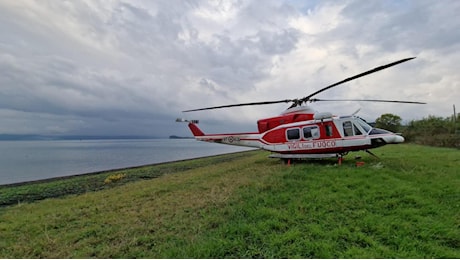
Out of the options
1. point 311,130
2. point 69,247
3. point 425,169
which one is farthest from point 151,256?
point 425,169

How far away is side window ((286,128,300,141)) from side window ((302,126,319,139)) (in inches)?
11.1

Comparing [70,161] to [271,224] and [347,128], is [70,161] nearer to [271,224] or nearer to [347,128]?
[347,128]

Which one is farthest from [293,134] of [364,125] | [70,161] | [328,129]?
[70,161]

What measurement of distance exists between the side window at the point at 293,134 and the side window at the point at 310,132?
282 mm

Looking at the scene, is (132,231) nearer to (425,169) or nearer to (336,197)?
(336,197)

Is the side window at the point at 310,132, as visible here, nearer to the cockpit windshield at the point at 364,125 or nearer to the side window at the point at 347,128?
the side window at the point at 347,128

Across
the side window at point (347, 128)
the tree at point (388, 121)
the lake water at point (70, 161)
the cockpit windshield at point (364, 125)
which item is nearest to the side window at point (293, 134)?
the side window at point (347, 128)

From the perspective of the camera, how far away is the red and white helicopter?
9242 millimetres

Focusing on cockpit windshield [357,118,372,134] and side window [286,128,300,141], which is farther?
side window [286,128,300,141]

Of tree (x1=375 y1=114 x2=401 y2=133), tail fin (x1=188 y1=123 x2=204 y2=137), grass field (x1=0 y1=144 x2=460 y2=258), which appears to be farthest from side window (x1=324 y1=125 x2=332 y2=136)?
tree (x1=375 y1=114 x2=401 y2=133)

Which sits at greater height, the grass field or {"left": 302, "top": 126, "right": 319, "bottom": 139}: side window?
{"left": 302, "top": 126, "right": 319, "bottom": 139}: side window

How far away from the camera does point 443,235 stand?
3.78 meters

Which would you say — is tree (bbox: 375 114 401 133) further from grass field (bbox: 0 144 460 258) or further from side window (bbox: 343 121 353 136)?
grass field (bbox: 0 144 460 258)

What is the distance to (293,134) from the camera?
10.5m
